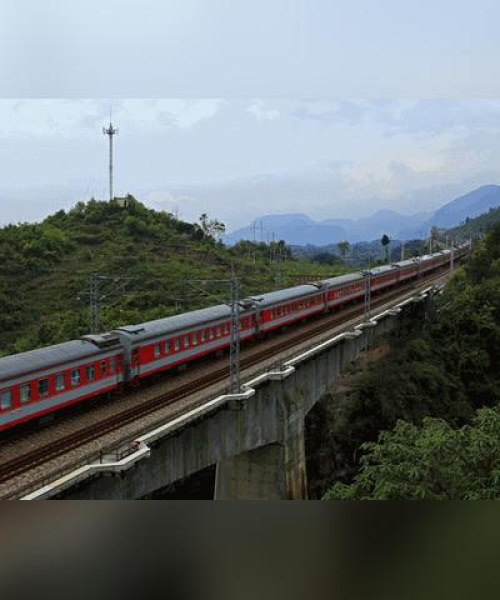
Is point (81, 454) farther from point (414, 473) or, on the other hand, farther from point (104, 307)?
point (104, 307)

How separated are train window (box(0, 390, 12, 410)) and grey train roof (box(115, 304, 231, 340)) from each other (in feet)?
10.8

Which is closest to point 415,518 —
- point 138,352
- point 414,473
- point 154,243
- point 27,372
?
point 414,473

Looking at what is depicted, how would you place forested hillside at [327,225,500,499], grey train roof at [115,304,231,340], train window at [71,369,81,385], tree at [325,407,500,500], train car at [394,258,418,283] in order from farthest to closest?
train car at [394,258,418,283]
grey train roof at [115,304,231,340]
train window at [71,369,81,385]
forested hillside at [327,225,500,499]
tree at [325,407,500,500]

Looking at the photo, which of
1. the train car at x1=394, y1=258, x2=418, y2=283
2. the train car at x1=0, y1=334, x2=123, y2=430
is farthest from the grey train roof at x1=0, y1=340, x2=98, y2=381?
the train car at x1=394, y1=258, x2=418, y2=283

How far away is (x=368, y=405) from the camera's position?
1984 cm

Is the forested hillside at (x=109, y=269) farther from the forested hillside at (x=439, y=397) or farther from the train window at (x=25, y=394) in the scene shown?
the train window at (x=25, y=394)

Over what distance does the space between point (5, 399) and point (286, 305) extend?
10.9 metres

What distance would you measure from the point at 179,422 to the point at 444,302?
844 inches

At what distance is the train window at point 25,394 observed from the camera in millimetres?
9266

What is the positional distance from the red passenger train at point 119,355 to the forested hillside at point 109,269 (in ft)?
8.19

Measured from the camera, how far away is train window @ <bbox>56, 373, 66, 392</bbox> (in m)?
10.0

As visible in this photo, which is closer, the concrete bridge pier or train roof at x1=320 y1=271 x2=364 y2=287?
the concrete bridge pier

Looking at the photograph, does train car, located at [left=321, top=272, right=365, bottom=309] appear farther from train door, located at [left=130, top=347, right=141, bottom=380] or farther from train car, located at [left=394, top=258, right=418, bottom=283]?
train door, located at [left=130, top=347, right=141, bottom=380]

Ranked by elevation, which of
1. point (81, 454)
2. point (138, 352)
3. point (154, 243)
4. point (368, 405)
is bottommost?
point (368, 405)
